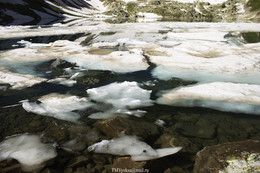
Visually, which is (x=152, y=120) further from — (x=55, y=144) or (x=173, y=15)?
(x=173, y=15)

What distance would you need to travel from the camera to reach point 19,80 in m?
10.0

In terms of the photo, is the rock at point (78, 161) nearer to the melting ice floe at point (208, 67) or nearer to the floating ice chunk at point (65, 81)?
the floating ice chunk at point (65, 81)

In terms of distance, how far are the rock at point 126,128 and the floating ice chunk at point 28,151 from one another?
5.18ft

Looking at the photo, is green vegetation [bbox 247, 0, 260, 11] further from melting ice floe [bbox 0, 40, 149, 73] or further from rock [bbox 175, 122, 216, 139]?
rock [bbox 175, 122, 216, 139]

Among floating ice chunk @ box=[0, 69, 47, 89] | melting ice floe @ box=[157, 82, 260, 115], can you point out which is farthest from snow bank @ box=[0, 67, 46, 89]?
melting ice floe @ box=[157, 82, 260, 115]

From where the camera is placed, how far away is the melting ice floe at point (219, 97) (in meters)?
7.39

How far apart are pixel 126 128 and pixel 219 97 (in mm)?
4467

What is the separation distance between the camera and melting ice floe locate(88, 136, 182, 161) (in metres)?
4.77

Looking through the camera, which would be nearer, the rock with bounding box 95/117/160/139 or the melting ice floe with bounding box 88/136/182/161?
the melting ice floe with bounding box 88/136/182/161

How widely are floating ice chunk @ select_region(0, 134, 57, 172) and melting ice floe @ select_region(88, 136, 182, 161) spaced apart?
3.81 feet

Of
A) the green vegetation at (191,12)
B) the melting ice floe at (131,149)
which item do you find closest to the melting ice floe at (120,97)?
the melting ice floe at (131,149)

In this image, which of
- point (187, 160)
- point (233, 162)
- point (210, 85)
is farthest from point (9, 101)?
point (210, 85)

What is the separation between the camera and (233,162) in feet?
13.2

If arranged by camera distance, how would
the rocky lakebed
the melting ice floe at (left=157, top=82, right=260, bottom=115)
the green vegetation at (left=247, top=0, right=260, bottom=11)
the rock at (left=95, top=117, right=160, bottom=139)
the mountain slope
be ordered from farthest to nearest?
the green vegetation at (left=247, top=0, right=260, bottom=11) → the mountain slope → the melting ice floe at (left=157, top=82, right=260, bottom=115) → the rock at (left=95, top=117, right=160, bottom=139) → the rocky lakebed
